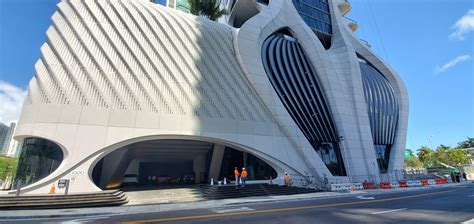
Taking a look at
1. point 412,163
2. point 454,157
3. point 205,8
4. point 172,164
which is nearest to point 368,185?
point 172,164

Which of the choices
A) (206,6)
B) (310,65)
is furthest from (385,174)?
(206,6)

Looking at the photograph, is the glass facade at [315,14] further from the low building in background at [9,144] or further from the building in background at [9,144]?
the building in background at [9,144]

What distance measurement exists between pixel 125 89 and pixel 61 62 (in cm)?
526

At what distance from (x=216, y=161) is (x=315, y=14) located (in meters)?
31.2

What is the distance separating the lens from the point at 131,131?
17.6 m

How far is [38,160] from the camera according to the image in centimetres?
1528

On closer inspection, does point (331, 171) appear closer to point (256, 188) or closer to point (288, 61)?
point (256, 188)

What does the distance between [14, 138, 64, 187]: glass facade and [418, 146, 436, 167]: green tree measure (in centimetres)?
8970

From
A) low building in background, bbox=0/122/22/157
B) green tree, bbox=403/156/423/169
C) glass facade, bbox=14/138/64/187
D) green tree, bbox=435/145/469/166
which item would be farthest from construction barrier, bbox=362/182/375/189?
low building in background, bbox=0/122/22/157

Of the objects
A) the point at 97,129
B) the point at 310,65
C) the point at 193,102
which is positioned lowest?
the point at 97,129

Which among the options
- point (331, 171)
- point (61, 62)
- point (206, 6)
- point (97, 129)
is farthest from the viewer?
point (206, 6)

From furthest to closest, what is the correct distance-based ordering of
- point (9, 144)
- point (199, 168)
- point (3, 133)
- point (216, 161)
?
point (9, 144)
point (3, 133)
point (199, 168)
point (216, 161)

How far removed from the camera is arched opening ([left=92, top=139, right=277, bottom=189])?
21828 mm

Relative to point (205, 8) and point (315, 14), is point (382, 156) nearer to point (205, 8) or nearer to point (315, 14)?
point (315, 14)
